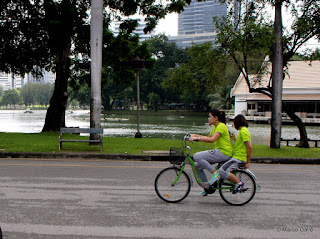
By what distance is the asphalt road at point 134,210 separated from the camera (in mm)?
5008

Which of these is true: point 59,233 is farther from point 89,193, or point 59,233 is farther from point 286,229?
point 286,229

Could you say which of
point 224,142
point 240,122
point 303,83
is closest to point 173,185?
point 224,142

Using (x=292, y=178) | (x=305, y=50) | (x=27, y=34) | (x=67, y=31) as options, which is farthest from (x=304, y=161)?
(x=27, y=34)

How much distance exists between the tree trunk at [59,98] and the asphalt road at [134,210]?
14.0 meters

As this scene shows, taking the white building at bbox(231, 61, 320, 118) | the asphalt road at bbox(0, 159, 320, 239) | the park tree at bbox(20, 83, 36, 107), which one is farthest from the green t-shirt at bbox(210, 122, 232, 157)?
the park tree at bbox(20, 83, 36, 107)

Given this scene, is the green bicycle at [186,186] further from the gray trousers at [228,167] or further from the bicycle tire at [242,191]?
the gray trousers at [228,167]

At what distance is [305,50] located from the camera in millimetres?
18328

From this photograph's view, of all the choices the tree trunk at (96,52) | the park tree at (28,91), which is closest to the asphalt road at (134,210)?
the tree trunk at (96,52)

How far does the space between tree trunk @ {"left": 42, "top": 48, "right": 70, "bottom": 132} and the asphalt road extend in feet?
46.1

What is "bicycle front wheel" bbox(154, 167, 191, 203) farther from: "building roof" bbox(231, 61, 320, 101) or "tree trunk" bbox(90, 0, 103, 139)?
"building roof" bbox(231, 61, 320, 101)

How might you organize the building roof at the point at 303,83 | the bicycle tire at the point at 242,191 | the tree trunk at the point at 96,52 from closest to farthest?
the bicycle tire at the point at 242,191 < the tree trunk at the point at 96,52 < the building roof at the point at 303,83

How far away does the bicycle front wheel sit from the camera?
6.55m

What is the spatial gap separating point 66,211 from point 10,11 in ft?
68.3

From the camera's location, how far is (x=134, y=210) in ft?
19.7
